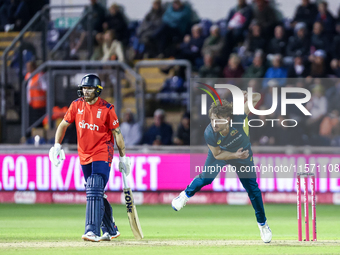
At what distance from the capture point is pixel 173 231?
1023 centimetres

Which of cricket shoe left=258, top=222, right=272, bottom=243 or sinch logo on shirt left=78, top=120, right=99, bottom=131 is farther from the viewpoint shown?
cricket shoe left=258, top=222, right=272, bottom=243

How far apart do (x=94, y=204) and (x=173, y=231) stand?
234cm

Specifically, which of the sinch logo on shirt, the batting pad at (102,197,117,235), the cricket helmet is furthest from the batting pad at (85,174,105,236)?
the cricket helmet

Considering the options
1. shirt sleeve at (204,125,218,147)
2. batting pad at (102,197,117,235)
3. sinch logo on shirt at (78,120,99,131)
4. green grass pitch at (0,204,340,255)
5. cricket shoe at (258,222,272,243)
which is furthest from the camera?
shirt sleeve at (204,125,218,147)

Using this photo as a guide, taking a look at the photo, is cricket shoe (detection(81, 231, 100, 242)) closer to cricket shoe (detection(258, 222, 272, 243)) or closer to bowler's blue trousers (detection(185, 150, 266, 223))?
bowler's blue trousers (detection(185, 150, 266, 223))

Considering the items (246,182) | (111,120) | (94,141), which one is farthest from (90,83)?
(246,182)

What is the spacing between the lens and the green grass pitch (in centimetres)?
804

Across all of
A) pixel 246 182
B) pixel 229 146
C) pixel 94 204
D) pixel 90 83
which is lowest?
pixel 94 204

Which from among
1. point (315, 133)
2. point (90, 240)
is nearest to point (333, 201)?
point (315, 133)

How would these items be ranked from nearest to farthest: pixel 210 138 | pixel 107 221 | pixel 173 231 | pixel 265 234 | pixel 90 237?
pixel 90 237 → pixel 265 234 → pixel 107 221 → pixel 210 138 → pixel 173 231

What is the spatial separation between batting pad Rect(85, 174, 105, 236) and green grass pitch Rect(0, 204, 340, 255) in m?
0.27

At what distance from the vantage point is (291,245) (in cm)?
838

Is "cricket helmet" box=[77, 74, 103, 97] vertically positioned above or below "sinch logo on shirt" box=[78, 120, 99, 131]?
above

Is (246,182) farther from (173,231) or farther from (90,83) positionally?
(90,83)
